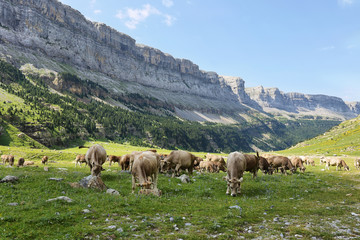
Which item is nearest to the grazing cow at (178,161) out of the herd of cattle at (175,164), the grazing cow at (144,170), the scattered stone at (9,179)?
the herd of cattle at (175,164)

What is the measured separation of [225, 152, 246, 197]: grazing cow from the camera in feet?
58.2

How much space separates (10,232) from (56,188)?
881 centimetres

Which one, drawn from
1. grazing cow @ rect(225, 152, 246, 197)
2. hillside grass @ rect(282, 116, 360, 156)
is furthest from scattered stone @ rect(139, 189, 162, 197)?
hillside grass @ rect(282, 116, 360, 156)

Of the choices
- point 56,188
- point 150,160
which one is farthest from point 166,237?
point 56,188

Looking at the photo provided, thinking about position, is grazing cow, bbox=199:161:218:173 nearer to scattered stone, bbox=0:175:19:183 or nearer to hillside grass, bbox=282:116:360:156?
scattered stone, bbox=0:175:19:183

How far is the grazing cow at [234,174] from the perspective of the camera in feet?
58.2

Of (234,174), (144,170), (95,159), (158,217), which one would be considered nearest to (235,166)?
(234,174)

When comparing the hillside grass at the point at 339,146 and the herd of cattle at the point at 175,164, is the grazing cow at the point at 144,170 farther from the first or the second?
the hillside grass at the point at 339,146

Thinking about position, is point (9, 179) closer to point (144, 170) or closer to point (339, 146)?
point (144, 170)

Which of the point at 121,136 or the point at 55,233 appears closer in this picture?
the point at 55,233

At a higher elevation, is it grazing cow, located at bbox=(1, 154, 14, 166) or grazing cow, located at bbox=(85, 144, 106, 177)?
grazing cow, located at bbox=(85, 144, 106, 177)

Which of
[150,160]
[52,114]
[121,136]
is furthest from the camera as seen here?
[121,136]

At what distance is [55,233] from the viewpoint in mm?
8688

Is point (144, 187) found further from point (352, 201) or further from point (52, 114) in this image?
point (52, 114)
